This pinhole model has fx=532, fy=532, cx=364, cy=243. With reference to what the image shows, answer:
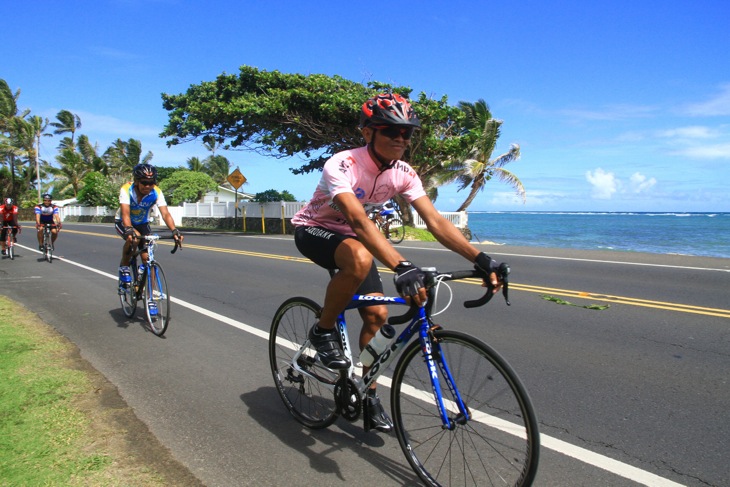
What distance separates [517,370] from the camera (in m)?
4.62

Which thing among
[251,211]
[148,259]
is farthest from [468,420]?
[251,211]

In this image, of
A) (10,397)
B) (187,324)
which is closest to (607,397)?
(10,397)

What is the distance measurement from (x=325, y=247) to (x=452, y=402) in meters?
1.15

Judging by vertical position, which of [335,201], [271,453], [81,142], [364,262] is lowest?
[271,453]

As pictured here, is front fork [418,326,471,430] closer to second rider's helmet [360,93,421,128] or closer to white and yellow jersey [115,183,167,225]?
second rider's helmet [360,93,421,128]

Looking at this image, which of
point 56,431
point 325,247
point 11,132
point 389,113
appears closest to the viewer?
point 389,113

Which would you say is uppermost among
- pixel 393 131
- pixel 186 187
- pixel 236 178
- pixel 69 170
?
pixel 69 170

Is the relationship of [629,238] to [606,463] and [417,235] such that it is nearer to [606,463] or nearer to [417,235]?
[417,235]

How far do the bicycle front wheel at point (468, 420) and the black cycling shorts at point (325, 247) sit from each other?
567 millimetres

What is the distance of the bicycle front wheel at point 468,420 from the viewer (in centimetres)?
242

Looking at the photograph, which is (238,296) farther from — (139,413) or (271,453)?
(271,453)

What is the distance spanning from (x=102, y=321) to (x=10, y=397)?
3.06 metres

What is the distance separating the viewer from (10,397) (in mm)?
3857

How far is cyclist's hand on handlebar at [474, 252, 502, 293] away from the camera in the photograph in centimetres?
251
